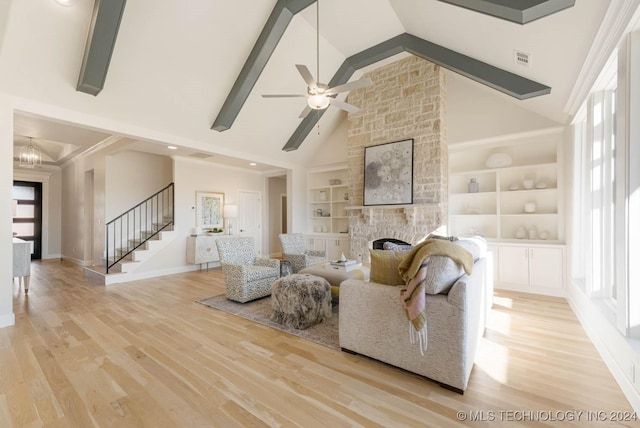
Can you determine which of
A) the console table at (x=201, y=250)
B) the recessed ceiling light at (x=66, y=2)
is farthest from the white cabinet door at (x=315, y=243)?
the recessed ceiling light at (x=66, y=2)

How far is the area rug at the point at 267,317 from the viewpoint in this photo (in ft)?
9.56

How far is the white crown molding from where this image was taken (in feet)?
6.46

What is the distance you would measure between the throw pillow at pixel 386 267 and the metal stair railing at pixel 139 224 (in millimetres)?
5776

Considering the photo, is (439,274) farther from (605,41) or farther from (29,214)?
(29,214)

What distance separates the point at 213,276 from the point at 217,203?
7.27 ft

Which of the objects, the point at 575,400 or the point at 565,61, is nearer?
the point at 575,400

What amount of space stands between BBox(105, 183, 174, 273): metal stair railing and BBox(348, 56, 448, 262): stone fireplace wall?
456 cm

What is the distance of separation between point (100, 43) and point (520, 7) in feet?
14.2

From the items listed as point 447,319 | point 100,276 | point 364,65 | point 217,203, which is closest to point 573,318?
point 447,319

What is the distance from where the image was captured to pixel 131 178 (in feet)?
23.3

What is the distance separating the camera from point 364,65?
5.55m

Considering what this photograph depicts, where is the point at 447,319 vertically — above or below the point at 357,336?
→ above

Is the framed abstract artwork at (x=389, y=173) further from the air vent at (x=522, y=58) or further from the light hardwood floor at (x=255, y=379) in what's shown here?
the light hardwood floor at (x=255, y=379)

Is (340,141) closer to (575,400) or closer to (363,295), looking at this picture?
(363,295)
